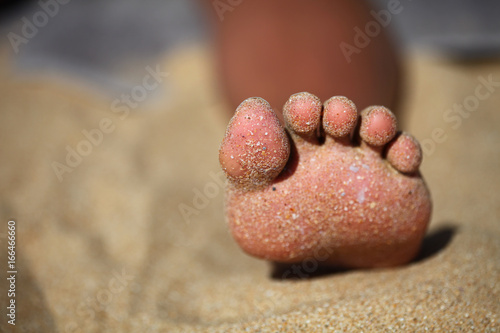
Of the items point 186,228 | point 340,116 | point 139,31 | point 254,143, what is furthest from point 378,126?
point 139,31

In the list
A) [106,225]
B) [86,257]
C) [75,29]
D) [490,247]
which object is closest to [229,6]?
[106,225]

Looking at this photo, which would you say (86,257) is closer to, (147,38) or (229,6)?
(229,6)

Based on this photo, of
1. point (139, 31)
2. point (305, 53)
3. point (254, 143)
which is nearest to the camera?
point (254, 143)

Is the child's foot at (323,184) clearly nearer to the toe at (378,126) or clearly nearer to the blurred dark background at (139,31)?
the toe at (378,126)

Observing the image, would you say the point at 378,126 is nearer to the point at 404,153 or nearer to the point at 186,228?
the point at 404,153

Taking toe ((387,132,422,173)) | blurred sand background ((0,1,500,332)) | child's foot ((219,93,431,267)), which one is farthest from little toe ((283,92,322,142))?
blurred sand background ((0,1,500,332))

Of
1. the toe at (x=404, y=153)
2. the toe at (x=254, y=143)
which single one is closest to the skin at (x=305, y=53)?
the toe at (x=404, y=153)

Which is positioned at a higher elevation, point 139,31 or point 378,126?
point 378,126

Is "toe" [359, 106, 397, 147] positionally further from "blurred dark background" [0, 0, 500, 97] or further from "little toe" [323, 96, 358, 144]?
"blurred dark background" [0, 0, 500, 97]
